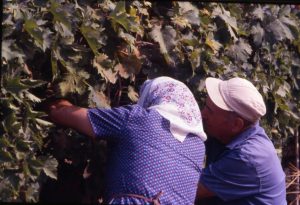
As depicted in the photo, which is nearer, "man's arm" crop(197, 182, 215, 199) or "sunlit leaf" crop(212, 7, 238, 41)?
"man's arm" crop(197, 182, 215, 199)

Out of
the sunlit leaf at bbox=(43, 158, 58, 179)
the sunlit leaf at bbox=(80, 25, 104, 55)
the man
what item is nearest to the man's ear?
the man

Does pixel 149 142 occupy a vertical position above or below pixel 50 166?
above

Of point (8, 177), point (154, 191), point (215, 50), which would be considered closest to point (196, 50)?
point (215, 50)

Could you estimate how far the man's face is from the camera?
3018mm

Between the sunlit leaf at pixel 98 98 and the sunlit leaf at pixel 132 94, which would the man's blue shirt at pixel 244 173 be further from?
the sunlit leaf at pixel 98 98

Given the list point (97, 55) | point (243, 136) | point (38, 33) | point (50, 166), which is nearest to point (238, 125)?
point (243, 136)

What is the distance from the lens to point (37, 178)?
2.49m

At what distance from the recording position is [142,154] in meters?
2.50

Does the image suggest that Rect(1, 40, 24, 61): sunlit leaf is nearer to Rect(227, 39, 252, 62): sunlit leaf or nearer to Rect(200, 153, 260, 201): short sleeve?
Rect(200, 153, 260, 201): short sleeve

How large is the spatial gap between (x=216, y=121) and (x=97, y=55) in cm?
70

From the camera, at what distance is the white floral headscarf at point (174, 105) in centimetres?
256

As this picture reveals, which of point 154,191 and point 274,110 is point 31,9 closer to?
point 154,191

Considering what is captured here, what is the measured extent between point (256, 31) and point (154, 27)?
1.09 metres

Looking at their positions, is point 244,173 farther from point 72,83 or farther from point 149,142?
point 72,83
